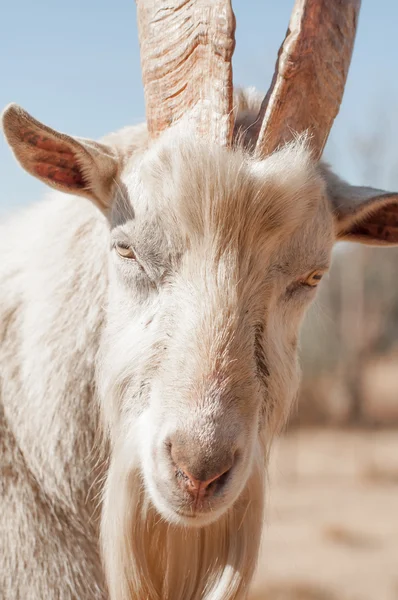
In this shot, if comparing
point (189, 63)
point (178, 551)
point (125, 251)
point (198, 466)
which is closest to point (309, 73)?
point (189, 63)

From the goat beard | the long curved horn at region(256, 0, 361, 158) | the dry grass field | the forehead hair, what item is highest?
the long curved horn at region(256, 0, 361, 158)

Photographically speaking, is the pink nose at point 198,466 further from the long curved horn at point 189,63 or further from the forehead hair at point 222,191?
the long curved horn at point 189,63

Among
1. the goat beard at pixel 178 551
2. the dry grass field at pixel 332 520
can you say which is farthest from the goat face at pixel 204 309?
the dry grass field at pixel 332 520

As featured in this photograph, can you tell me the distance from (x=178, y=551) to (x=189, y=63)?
164 centimetres

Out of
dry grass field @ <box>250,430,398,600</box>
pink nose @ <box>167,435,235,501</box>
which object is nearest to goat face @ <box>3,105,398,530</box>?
pink nose @ <box>167,435,235,501</box>

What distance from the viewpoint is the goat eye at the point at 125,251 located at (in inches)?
106

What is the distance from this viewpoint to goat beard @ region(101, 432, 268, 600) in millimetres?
2760

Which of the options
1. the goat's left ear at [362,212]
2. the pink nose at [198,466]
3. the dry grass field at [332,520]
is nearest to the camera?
the pink nose at [198,466]

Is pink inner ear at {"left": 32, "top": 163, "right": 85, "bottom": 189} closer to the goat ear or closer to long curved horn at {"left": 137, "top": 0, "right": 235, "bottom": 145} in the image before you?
the goat ear

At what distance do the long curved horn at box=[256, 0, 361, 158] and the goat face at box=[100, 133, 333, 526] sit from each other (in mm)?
122

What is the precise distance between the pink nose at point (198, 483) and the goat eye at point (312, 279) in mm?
776

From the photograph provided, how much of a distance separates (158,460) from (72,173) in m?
1.07

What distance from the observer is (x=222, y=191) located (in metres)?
2.52

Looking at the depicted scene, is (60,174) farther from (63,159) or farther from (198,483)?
(198,483)
